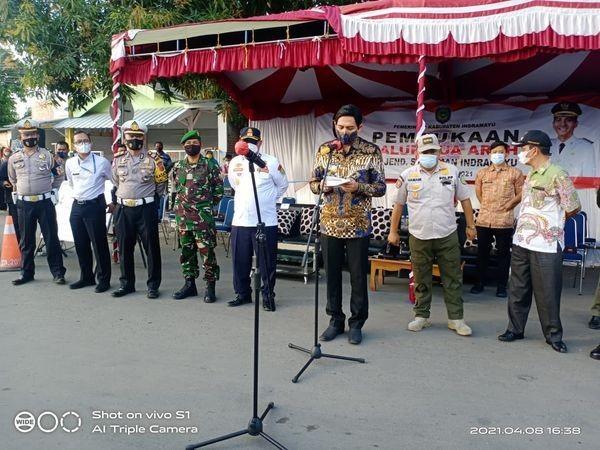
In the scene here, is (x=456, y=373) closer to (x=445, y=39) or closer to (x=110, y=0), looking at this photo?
(x=445, y=39)

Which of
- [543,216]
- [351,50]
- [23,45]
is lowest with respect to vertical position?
[543,216]

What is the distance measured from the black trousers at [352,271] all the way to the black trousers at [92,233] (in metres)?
2.97

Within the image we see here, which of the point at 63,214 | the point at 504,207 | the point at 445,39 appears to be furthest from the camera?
the point at 63,214

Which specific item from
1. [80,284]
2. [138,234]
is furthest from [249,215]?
[80,284]

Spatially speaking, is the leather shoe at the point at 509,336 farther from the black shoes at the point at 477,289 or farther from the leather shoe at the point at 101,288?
the leather shoe at the point at 101,288

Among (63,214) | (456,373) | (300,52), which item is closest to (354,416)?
(456,373)

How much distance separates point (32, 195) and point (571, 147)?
7575 millimetres

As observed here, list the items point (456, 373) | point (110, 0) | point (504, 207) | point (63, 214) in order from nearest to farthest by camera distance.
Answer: point (456, 373) → point (504, 207) → point (63, 214) → point (110, 0)

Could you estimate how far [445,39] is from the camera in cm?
557

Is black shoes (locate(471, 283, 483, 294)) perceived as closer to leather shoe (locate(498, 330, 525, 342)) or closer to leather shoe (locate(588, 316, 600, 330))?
leather shoe (locate(588, 316, 600, 330))

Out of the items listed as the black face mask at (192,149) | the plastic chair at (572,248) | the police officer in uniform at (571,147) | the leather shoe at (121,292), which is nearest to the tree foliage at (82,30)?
the police officer in uniform at (571,147)

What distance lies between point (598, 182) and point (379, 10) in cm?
445

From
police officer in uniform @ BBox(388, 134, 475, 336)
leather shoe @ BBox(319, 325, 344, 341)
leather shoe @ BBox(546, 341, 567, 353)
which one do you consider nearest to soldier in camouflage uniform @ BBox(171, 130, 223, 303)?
leather shoe @ BBox(319, 325, 344, 341)

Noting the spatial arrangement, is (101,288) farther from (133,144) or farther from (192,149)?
(192,149)
